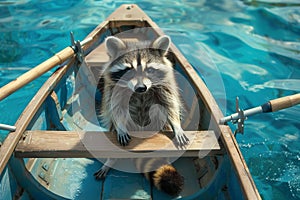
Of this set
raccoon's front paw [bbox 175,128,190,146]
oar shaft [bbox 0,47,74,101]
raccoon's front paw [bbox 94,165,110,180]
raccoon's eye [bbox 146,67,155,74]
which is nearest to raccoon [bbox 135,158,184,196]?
raccoon's front paw [bbox 94,165,110,180]

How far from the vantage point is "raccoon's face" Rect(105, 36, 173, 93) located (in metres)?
2.62

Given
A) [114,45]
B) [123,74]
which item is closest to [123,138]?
[123,74]

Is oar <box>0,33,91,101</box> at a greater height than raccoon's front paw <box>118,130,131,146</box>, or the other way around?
oar <box>0,33,91,101</box>

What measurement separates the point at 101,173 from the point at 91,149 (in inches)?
32.1

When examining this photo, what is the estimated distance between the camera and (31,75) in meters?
2.95

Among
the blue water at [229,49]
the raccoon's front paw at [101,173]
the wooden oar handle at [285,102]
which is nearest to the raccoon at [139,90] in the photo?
the raccoon's front paw at [101,173]

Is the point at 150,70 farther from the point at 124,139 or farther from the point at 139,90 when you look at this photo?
the point at 124,139

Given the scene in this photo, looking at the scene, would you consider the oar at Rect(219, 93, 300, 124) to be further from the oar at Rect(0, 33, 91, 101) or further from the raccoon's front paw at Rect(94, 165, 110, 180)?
the oar at Rect(0, 33, 91, 101)

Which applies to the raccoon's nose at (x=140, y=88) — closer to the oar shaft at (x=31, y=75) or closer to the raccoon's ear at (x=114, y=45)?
the raccoon's ear at (x=114, y=45)

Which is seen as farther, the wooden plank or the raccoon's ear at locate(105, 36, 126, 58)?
the raccoon's ear at locate(105, 36, 126, 58)

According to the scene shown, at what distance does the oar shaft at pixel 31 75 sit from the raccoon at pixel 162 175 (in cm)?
119

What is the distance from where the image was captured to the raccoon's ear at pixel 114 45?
2781 millimetres

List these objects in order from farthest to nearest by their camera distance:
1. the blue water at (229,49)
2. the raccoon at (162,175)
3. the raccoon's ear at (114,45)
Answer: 1. the blue water at (229,49)
2. the raccoon at (162,175)
3. the raccoon's ear at (114,45)

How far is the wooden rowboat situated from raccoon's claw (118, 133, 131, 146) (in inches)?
1.7
